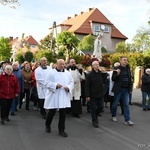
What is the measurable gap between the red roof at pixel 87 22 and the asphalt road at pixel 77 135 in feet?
233

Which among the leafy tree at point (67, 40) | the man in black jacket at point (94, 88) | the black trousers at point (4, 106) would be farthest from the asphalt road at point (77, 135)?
the leafy tree at point (67, 40)

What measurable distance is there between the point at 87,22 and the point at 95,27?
2.40 meters

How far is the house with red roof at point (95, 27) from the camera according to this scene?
81.8 metres

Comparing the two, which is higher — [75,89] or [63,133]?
[75,89]

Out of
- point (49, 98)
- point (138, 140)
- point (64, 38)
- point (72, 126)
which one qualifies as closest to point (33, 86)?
point (72, 126)

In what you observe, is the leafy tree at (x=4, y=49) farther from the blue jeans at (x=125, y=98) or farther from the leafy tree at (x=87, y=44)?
the blue jeans at (x=125, y=98)

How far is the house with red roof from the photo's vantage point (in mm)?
81750

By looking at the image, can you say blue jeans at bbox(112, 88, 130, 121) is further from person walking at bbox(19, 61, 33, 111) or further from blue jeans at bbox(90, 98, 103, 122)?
person walking at bbox(19, 61, 33, 111)

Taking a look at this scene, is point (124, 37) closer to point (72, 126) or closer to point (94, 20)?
point (94, 20)

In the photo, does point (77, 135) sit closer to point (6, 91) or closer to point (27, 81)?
point (6, 91)

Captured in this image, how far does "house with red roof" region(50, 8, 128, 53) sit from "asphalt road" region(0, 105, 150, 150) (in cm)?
7096

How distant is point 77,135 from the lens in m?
8.16

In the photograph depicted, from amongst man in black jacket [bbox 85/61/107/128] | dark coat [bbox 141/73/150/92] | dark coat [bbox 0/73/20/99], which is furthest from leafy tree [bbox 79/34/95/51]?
man in black jacket [bbox 85/61/107/128]

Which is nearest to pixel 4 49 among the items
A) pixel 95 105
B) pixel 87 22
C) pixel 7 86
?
pixel 87 22
